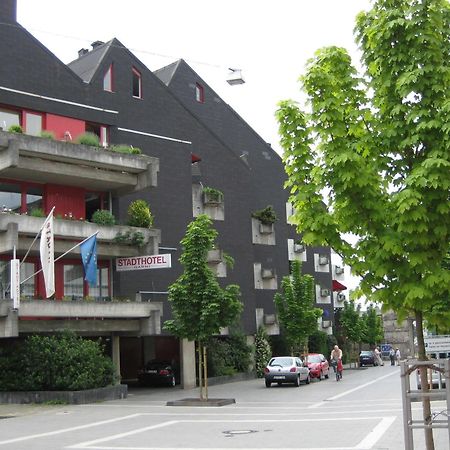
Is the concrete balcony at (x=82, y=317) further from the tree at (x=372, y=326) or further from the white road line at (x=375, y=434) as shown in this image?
the tree at (x=372, y=326)

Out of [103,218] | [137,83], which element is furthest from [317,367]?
[137,83]

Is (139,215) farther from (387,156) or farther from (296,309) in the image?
(387,156)

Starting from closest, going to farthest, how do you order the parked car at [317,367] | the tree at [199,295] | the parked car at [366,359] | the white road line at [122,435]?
the white road line at [122,435], the tree at [199,295], the parked car at [317,367], the parked car at [366,359]

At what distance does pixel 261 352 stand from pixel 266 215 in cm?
962

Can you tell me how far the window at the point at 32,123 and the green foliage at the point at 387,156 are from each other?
2352 centimetres

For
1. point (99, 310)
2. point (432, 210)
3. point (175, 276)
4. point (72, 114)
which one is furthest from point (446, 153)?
point (175, 276)

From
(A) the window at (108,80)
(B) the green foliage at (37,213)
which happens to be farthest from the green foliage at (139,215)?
(A) the window at (108,80)

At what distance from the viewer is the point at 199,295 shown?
2583 cm

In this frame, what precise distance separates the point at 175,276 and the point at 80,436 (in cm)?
1899

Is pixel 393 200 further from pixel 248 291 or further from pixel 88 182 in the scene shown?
pixel 248 291

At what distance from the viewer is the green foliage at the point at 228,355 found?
124ft

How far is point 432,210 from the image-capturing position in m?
7.73

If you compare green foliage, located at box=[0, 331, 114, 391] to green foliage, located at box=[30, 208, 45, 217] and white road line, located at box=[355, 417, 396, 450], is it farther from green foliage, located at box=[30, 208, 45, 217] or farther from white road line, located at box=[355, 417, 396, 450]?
white road line, located at box=[355, 417, 396, 450]

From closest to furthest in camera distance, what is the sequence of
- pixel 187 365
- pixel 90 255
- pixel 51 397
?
pixel 51 397 → pixel 90 255 → pixel 187 365
